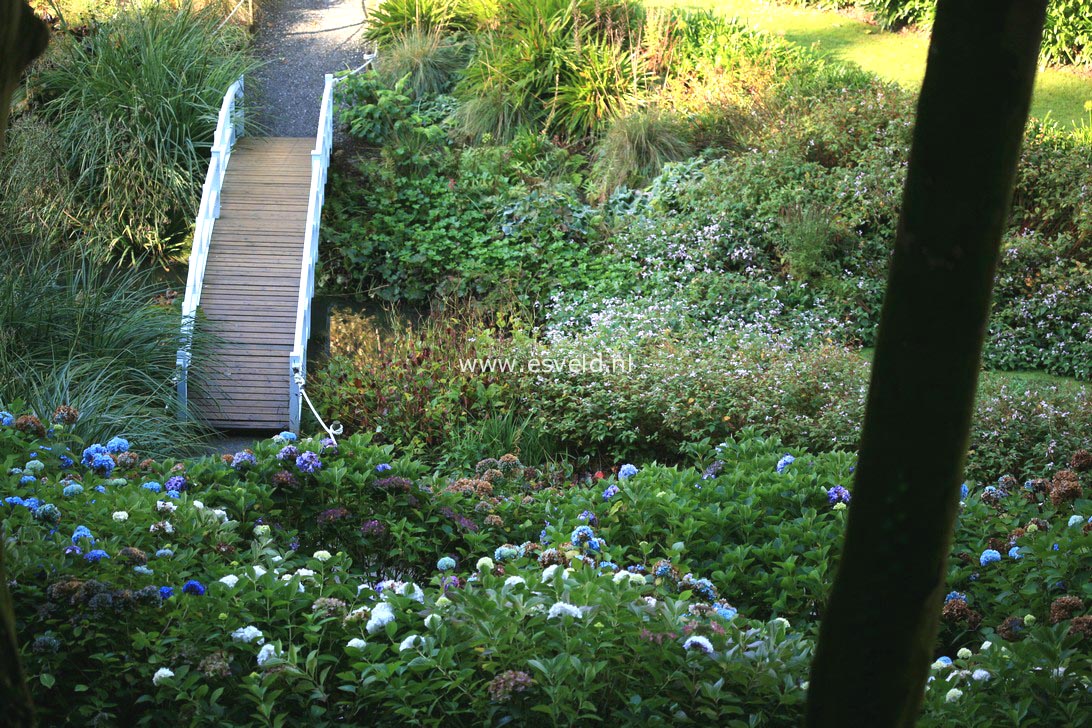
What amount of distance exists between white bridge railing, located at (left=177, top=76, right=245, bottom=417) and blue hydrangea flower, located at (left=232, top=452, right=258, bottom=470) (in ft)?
12.4

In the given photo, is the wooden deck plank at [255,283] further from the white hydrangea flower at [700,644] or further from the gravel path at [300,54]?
the white hydrangea flower at [700,644]

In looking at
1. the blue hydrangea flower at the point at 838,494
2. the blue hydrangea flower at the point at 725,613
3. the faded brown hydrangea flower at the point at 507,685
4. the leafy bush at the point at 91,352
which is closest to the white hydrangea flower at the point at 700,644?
the blue hydrangea flower at the point at 725,613

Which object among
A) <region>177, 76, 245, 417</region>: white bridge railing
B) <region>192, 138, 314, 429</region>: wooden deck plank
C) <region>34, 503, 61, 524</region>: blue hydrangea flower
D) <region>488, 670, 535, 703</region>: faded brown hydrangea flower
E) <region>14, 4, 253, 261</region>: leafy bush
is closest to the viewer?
<region>488, 670, 535, 703</region>: faded brown hydrangea flower

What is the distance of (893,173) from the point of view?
432 inches

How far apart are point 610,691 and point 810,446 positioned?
4.47 meters

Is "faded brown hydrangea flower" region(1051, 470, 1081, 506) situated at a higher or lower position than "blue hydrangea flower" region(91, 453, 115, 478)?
higher

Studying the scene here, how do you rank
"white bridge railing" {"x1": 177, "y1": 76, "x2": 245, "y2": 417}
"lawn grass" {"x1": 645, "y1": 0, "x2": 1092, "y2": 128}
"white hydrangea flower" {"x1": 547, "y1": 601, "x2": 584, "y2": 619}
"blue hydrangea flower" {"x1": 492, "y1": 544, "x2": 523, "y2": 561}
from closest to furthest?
1. "white hydrangea flower" {"x1": 547, "y1": 601, "x2": 584, "y2": 619}
2. "blue hydrangea flower" {"x1": 492, "y1": 544, "x2": 523, "y2": 561}
3. "white bridge railing" {"x1": 177, "y1": 76, "x2": 245, "y2": 417}
4. "lawn grass" {"x1": 645, "y1": 0, "x2": 1092, "y2": 128}

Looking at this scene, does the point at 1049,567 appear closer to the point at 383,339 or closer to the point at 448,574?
the point at 448,574

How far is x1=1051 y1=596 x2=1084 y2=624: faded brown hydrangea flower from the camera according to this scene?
143 inches

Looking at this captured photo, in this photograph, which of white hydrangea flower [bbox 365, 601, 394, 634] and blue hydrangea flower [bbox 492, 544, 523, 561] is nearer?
white hydrangea flower [bbox 365, 601, 394, 634]

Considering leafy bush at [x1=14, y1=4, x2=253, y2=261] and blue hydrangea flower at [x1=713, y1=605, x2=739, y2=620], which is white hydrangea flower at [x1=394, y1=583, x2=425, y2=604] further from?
leafy bush at [x1=14, y1=4, x2=253, y2=261]

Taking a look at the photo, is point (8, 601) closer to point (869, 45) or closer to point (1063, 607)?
point (1063, 607)

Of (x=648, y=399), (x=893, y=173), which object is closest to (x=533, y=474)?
(x=648, y=399)

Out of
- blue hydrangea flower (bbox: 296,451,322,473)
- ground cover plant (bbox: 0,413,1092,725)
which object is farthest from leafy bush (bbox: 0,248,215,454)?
blue hydrangea flower (bbox: 296,451,322,473)
